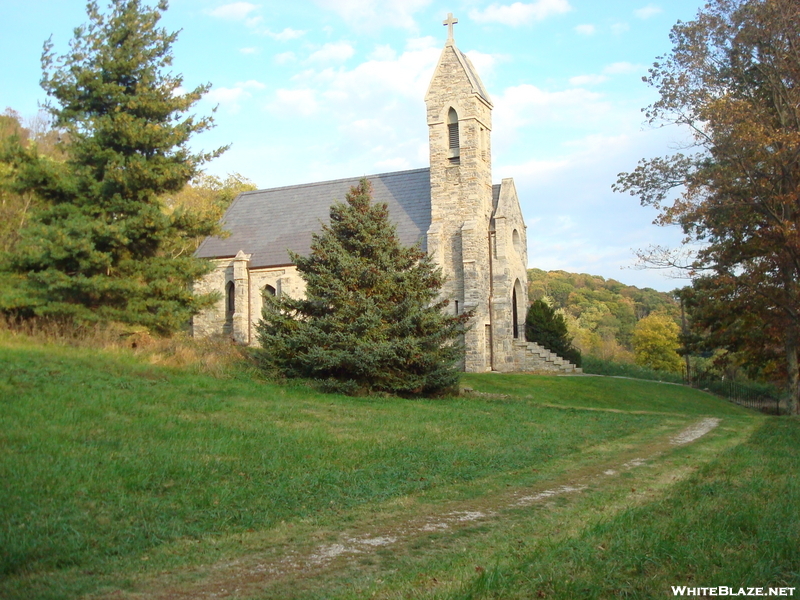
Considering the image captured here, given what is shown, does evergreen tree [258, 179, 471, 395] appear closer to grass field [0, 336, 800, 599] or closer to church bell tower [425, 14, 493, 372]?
grass field [0, 336, 800, 599]

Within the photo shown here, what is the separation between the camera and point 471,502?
6.96m

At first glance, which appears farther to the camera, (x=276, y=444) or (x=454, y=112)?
(x=454, y=112)

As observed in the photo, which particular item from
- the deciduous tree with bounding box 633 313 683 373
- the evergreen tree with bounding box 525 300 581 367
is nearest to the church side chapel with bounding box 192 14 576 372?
the evergreen tree with bounding box 525 300 581 367

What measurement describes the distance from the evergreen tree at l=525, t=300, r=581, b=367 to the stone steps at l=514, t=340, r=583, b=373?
1459 mm

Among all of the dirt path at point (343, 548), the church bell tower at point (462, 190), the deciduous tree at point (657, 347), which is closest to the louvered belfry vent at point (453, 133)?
the church bell tower at point (462, 190)

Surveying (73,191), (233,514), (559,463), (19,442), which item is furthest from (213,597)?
(73,191)

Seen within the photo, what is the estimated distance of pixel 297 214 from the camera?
33.8 m

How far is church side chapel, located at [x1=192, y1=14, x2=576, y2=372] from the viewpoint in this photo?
94.8ft

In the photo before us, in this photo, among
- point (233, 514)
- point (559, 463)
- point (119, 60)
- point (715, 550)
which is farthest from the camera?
point (119, 60)

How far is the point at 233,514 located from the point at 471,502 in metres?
2.36

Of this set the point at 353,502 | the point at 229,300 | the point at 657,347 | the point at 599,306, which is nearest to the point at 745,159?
the point at 353,502

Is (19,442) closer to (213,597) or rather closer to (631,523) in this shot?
(213,597)

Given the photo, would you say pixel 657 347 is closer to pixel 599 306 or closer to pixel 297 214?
pixel 297 214

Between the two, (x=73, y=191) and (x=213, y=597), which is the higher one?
(x=73, y=191)
